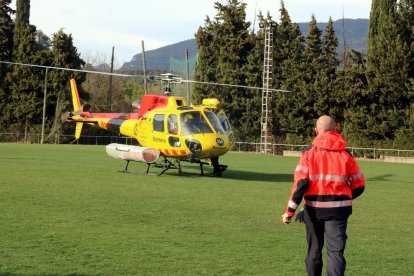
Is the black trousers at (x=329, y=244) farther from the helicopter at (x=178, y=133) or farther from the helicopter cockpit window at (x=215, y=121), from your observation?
the helicopter cockpit window at (x=215, y=121)

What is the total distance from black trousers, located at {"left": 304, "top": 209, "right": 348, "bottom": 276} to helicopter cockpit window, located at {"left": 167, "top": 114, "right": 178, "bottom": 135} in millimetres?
14581

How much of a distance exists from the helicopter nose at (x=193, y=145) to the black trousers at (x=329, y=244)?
45.1ft

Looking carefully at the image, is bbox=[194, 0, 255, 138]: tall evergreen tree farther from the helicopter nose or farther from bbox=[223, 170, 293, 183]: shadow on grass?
the helicopter nose

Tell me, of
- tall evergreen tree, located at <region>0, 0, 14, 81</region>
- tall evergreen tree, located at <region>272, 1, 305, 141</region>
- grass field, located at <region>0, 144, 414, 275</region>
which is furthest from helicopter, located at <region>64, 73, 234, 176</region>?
tall evergreen tree, located at <region>0, 0, 14, 81</region>

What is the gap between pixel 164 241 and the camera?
32.4 feet

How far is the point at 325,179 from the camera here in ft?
23.2

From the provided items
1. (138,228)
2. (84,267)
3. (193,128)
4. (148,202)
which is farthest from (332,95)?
(84,267)

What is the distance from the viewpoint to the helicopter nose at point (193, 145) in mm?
20969

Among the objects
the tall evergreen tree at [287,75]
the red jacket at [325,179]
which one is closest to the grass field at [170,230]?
the red jacket at [325,179]

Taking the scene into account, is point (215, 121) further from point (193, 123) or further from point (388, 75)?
point (388, 75)

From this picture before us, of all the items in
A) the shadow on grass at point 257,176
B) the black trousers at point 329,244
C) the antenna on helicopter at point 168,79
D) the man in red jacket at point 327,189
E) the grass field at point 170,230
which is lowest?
the grass field at point 170,230

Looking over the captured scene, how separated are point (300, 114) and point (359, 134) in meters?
5.50

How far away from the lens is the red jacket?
706cm

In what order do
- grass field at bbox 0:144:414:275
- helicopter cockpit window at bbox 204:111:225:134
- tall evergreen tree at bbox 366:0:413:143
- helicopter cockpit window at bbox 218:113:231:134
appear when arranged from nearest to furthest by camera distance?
grass field at bbox 0:144:414:275 → helicopter cockpit window at bbox 204:111:225:134 → helicopter cockpit window at bbox 218:113:231:134 → tall evergreen tree at bbox 366:0:413:143
